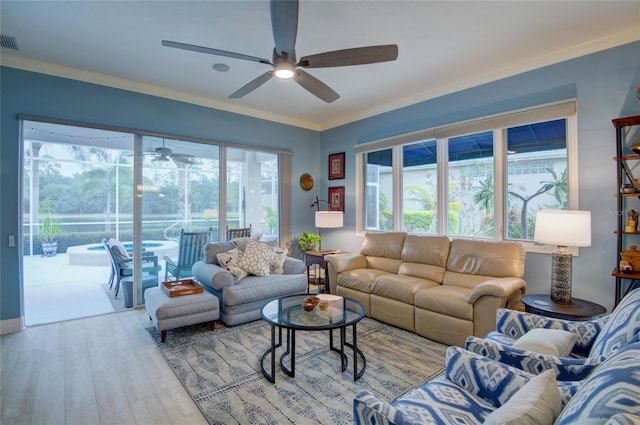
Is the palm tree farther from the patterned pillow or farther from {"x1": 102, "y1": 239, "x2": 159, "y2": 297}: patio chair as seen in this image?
{"x1": 102, "y1": 239, "x2": 159, "y2": 297}: patio chair

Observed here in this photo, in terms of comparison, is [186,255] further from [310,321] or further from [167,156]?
[310,321]

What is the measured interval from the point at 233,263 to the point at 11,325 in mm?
2353


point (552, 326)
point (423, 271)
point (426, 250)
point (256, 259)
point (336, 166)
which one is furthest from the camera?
point (336, 166)

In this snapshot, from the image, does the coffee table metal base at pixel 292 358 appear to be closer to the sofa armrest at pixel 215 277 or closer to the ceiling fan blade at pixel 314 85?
the sofa armrest at pixel 215 277

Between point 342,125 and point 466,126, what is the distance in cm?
231

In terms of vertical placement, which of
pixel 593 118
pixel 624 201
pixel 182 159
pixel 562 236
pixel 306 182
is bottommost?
pixel 562 236

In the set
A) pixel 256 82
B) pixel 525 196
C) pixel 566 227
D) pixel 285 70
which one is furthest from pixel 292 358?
pixel 525 196

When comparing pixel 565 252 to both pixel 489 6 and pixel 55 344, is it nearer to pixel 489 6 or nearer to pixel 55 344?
pixel 489 6

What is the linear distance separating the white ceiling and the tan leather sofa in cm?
199

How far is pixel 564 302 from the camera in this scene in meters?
2.58

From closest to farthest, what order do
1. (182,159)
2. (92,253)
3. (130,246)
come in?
(182,159), (130,246), (92,253)

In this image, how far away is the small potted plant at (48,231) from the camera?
4289mm

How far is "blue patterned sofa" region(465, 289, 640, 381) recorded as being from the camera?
51.5 inches

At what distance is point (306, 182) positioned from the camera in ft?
18.9
